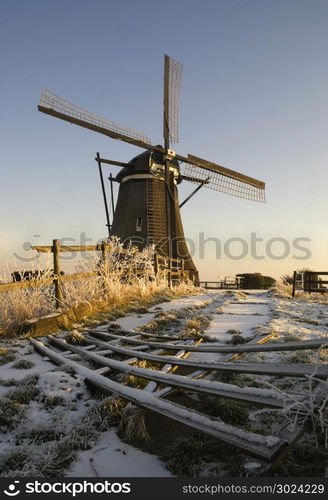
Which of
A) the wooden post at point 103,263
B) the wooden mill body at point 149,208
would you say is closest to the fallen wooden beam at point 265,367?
the wooden post at point 103,263

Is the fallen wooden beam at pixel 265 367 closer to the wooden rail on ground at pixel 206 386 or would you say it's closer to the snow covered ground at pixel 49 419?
the wooden rail on ground at pixel 206 386

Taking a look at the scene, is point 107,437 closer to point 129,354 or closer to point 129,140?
point 129,354

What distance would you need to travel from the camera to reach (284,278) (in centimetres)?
2612

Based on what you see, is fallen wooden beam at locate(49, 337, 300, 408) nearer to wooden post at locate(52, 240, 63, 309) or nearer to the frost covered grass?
the frost covered grass

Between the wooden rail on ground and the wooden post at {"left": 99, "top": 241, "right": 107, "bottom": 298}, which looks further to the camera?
the wooden post at {"left": 99, "top": 241, "right": 107, "bottom": 298}

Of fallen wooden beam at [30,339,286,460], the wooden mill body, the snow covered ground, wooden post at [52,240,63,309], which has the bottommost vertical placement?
the snow covered ground

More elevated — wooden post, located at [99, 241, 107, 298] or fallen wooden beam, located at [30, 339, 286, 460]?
wooden post, located at [99, 241, 107, 298]

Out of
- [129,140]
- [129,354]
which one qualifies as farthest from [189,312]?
[129,140]

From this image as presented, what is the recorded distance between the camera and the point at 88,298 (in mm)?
7969

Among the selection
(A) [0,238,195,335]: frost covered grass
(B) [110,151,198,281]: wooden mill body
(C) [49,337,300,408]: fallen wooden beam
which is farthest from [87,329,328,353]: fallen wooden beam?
(B) [110,151,198,281]: wooden mill body

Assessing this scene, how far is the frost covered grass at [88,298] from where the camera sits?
5973 millimetres

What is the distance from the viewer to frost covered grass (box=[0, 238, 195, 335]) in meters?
5.97

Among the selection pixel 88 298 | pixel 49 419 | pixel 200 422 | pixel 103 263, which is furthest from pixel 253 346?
pixel 103 263

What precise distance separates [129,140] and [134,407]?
58.2ft
